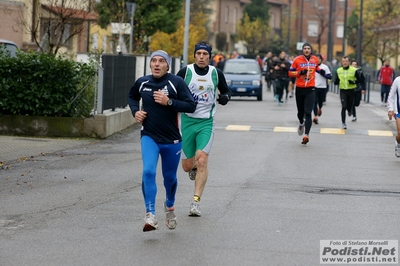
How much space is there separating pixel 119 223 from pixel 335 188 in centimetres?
404

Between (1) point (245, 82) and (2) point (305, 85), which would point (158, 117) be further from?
(1) point (245, 82)

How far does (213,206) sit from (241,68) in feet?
94.2

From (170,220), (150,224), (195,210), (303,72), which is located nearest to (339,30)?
(303,72)

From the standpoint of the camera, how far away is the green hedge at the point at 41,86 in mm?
18625

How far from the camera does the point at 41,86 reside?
1870 cm

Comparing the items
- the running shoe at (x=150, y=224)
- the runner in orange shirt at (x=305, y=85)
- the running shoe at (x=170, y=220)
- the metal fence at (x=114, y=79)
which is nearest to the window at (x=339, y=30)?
the metal fence at (x=114, y=79)

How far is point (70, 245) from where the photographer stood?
8.06 metres

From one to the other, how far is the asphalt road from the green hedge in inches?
51.2

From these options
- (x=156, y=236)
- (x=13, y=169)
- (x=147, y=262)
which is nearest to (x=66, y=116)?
(x=13, y=169)

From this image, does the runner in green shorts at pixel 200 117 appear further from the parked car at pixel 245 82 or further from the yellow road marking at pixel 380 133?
the parked car at pixel 245 82

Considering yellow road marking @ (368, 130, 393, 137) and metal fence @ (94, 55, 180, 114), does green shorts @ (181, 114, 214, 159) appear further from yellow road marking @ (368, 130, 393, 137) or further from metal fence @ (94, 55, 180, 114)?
yellow road marking @ (368, 130, 393, 137)

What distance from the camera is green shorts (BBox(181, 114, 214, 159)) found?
10023 millimetres

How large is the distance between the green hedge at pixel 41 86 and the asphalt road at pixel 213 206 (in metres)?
1.30

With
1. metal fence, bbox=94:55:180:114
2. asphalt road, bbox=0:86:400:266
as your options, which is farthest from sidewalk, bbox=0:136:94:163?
metal fence, bbox=94:55:180:114
